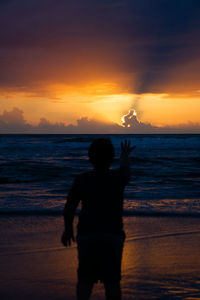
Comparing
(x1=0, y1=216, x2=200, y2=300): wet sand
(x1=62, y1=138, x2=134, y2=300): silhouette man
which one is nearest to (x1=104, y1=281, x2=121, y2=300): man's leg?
(x1=62, y1=138, x2=134, y2=300): silhouette man

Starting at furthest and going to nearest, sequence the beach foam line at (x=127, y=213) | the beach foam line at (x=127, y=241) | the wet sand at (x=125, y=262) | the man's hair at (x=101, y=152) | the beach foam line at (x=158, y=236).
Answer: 1. the beach foam line at (x=127, y=213)
2. the beach foam line at (x=158, y=236)
3. the beach foam line at (x=127, y=241)
4. the wet sand at (x=125, y=262)
5. the man's hair at (x=101, y=152)

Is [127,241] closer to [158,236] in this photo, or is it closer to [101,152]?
[158,236]

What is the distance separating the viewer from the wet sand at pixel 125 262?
3.72 m

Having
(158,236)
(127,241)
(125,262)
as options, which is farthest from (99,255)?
(158,236)

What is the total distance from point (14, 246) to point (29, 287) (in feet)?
4.69

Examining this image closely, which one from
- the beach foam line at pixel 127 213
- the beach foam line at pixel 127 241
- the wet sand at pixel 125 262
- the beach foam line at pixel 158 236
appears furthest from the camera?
the beach foam line at pixel 127 213

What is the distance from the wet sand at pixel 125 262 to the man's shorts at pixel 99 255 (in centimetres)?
109

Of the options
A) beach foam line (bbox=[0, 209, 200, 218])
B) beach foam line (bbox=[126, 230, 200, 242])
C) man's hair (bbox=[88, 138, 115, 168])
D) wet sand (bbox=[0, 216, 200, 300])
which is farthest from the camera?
beach foam line (bbox=[0, 209, 200, 218])

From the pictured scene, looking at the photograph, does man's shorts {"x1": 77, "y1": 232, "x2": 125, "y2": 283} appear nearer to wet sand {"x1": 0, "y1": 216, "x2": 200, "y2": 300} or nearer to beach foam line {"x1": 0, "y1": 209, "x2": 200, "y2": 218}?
wet sand {"x1": 0, "y1": 216, "x2": 200, "y2": 300}

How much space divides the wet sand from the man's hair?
1673 millimetres

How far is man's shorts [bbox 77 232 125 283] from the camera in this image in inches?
104

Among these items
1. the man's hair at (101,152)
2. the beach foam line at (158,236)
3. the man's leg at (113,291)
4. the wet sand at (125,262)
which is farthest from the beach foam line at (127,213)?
the man's hair at (101,152)

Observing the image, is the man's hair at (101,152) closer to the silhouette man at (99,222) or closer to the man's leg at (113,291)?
the silhouette man at (99,222)

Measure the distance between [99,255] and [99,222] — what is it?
243 millimetres
